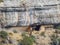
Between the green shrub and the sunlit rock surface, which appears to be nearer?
the green shrub

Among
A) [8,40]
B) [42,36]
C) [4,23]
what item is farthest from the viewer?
[4,23]

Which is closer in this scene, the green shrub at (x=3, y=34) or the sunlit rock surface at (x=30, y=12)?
the green shrub at (x=3, y=34)

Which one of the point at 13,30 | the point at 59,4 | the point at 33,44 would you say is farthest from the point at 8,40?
the point at 59,4

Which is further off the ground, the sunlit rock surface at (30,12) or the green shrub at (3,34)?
the sunlit rock surface at (30,12)

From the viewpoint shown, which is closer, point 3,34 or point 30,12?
point 3,34

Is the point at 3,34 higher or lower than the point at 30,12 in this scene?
lower

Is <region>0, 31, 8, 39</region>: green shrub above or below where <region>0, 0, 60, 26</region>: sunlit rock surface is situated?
below

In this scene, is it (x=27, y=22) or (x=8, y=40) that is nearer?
(x=8, y=40)

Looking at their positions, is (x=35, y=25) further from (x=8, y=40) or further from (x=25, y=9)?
(x=8, y=40)

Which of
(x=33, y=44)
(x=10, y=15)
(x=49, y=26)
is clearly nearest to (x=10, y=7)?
(x=10, y=15)

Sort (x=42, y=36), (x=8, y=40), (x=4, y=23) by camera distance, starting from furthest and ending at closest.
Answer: (x=4, y=23)
(x=42, y=36)
(x=8, y=40)
